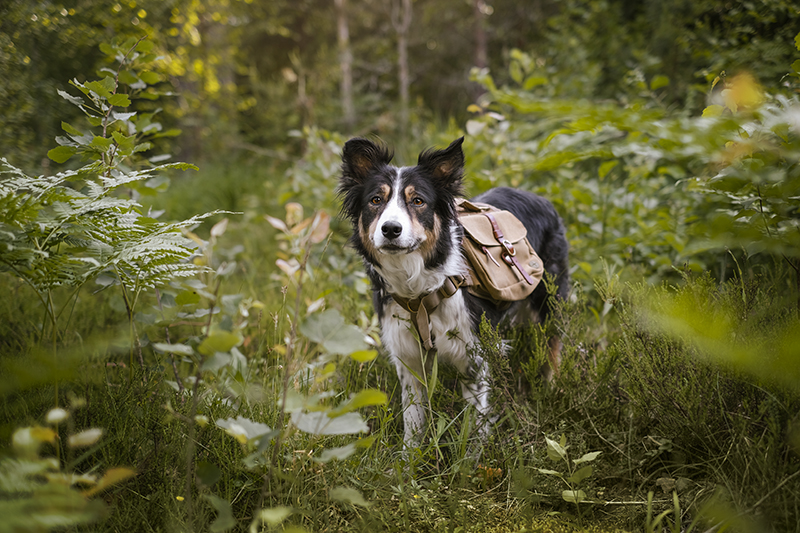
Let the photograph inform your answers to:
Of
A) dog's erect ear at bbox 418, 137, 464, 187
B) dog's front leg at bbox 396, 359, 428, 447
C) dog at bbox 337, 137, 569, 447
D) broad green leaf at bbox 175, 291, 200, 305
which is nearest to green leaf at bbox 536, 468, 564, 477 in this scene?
dog at bbox 337, 137, 569, 447

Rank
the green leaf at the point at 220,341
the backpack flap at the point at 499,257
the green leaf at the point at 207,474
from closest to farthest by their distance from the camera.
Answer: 1. the green leaf at the point at 220,341
2. the green leaf at the point at 207,474
3. the backpack flap at the point at 499,257

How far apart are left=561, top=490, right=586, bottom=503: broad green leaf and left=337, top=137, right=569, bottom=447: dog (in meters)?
0.51

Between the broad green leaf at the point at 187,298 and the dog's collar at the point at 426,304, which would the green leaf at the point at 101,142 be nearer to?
the broad green leaf at the point at 187,298

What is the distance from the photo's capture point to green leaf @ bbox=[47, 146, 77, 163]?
166cm

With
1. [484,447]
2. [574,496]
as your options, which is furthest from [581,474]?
[484,447]

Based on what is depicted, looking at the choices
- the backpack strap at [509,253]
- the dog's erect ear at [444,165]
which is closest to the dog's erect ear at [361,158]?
the dog's erect ear at [444,165]

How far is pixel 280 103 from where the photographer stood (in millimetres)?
11125

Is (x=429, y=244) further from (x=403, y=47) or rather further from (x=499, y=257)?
(x=403, y=47)

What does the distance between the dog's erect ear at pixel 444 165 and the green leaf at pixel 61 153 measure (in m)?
1.64

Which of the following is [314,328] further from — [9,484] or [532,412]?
[532,412]

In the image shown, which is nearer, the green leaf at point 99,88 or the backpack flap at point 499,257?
the green leaf at point 99,88

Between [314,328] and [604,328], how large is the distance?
189 centimetres

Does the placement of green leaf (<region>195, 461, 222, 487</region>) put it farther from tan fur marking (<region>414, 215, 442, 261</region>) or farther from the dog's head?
tan fur marking (<region>414, 215, 442, 261</region>)

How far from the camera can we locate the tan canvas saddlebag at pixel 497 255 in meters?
2.43
